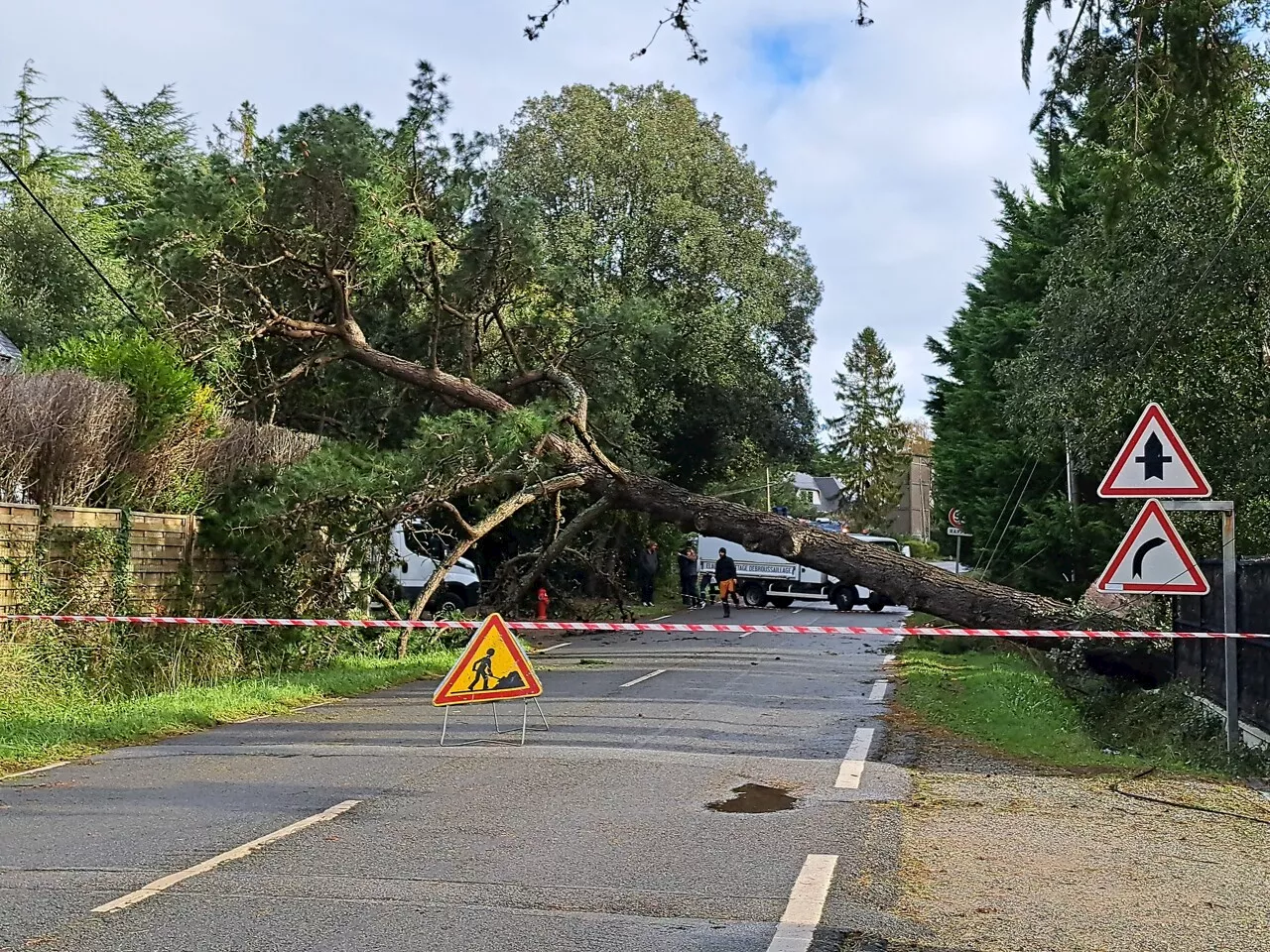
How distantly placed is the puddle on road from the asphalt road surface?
35 mm

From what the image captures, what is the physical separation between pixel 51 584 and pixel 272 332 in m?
6.76

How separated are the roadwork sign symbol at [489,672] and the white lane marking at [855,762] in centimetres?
270

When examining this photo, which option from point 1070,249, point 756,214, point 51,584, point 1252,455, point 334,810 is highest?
point 756,214

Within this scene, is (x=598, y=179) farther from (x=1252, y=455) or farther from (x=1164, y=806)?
(x=1164, y=806)

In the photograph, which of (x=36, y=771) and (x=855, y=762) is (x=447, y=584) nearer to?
(x=36, y=771)

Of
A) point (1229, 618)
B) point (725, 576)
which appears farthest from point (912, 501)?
point (1229, 618)

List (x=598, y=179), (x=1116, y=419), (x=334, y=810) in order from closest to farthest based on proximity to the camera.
Result: (x=334, y=810), (x=1116, y=419), (x=598, y=179)

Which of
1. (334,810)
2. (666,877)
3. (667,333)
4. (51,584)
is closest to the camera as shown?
(666,877)

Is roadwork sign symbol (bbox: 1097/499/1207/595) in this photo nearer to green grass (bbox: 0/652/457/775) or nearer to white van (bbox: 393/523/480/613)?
green grass (bbox: 0/652/457/775)

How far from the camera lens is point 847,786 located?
8578 millimetres

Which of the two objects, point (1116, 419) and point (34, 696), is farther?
point (1116, 419)

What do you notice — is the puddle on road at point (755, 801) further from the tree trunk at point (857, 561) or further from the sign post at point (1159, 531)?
the tree trunk at point (857, 561)

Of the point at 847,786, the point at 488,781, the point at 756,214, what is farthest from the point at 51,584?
the point at 756,214

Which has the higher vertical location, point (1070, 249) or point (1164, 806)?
point (1070, 249)
